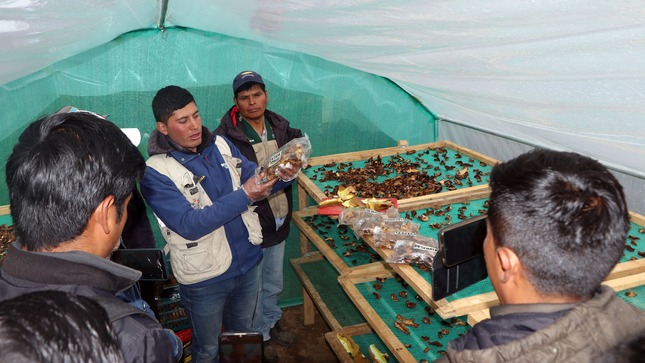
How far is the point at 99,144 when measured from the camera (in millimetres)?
1293

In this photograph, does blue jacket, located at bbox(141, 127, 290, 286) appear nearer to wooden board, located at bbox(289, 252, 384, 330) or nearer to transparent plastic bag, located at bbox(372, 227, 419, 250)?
transparent plastic bag, located at bbox(372, 227, 419, 250)

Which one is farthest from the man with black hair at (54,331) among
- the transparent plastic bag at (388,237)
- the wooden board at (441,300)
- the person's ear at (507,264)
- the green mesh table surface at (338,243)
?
the green mesh table surface at (338,243)

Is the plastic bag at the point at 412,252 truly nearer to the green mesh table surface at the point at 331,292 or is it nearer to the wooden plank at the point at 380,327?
the wooden plank at the point at 380,327

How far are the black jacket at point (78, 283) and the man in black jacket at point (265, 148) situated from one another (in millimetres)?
2472

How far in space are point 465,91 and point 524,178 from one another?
6.35 feet

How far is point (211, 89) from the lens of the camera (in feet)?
15.7

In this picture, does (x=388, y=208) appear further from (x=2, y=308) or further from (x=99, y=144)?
(x=2, y=308)

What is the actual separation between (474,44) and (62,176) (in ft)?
6.01

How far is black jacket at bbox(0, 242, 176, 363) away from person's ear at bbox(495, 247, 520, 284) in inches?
35.8

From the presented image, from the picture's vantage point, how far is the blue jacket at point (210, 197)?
2.71 metres

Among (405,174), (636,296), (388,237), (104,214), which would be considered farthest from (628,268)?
(104,214)

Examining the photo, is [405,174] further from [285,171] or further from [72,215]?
[72,215]

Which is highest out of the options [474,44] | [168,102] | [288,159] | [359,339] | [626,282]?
[474,44]

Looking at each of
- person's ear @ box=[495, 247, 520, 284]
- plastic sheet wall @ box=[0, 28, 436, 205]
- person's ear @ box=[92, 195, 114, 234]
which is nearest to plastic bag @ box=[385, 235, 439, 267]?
person's ear @ box=[495, 247, 520, 284]
